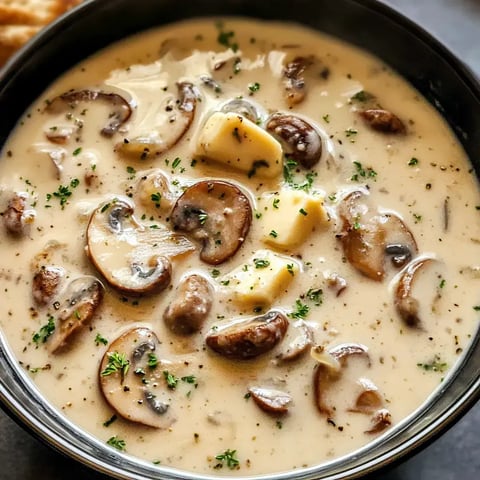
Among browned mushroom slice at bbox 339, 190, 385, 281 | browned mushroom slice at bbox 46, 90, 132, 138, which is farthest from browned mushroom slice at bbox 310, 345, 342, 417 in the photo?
browned mushroom slice at bbox 46, 90, 132, 138

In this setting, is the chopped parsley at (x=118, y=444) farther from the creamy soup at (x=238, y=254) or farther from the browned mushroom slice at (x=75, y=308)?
the browned mushroom slice at (x=75, y=308)

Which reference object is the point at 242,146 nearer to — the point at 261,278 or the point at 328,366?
the point at 261,278

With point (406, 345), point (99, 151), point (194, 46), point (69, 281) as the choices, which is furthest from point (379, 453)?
point (194, 46)

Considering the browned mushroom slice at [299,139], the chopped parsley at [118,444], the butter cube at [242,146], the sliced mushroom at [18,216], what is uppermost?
the browned mushroom slice at [299,139]

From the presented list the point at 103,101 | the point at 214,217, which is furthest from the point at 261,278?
the point at 103,101

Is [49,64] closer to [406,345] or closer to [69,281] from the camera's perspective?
[69,281]

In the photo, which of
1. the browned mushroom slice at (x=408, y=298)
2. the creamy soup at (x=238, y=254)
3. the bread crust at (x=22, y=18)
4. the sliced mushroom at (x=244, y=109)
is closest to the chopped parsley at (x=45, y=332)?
the creamy soup at (x=238, y=254)

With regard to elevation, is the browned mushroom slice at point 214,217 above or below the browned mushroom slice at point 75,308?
above
